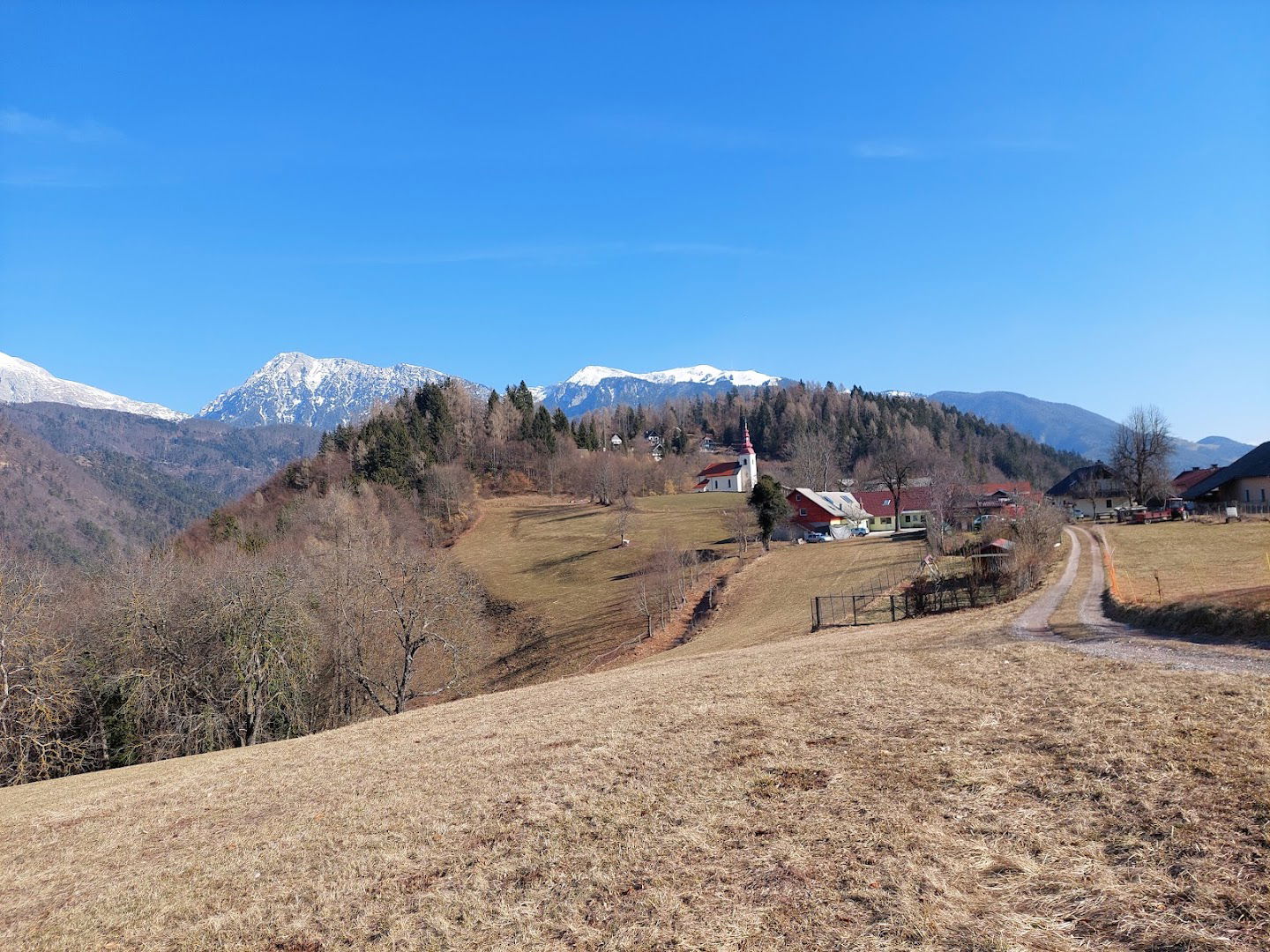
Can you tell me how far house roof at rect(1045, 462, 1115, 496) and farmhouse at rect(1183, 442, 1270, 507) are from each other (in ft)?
55.2

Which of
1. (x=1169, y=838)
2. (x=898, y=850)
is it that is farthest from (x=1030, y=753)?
(x=898, y=850)

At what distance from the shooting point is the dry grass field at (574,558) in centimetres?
5184

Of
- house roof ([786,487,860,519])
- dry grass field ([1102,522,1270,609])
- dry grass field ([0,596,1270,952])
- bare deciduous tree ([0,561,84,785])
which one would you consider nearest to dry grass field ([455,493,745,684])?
house roof ([786,487,860,519])

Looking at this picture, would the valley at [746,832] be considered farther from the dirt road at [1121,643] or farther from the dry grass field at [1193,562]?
the dry grass field at [1193,562]

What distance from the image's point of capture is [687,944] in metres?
5.96

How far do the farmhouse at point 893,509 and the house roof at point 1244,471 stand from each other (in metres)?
27.5

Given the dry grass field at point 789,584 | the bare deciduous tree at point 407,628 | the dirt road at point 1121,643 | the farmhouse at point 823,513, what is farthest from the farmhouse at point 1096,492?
the bare deciduous tree at point 407,628

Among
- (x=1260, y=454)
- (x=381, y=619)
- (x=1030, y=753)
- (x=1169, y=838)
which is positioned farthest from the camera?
(x=1260, y=454)

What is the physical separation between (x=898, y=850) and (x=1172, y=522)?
6901 cm

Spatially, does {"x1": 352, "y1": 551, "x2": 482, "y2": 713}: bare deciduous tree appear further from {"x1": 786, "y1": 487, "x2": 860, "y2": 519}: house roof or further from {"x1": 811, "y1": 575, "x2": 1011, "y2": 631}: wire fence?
{"x1": 786, "y1": 487, "x2": 860, "y2": 519}: house roof

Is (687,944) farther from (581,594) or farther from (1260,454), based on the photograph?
(1260,454)

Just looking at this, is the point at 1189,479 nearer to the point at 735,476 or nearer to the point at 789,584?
the point at 735,476

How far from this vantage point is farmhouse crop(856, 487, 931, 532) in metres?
88.4

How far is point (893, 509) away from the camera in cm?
9250
